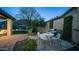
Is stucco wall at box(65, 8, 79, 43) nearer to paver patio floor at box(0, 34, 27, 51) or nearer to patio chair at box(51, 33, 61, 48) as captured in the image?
patio chair at box(51, 33, 61, 48)

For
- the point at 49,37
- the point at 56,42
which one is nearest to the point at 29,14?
the point at 49,37

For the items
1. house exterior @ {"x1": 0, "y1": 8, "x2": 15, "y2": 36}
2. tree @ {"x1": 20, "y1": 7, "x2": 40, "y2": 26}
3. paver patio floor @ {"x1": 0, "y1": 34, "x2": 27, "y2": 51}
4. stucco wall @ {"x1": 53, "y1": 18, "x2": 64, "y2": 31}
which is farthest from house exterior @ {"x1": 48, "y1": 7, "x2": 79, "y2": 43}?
house exterior @ {"x1": 0, "y1": 8, "x2": 15, "y2": 36}

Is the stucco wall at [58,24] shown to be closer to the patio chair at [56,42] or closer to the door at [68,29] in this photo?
the door at [68,29]

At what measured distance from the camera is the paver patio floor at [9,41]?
2848 mm

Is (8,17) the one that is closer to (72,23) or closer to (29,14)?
(29,14)

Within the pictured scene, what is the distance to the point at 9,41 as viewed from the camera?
9.37ft

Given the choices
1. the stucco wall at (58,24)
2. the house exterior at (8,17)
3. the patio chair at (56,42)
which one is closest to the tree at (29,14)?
the house exterior at (8,17)

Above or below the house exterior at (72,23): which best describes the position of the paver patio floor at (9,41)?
below

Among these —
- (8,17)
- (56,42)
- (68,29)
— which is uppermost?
(8,17)

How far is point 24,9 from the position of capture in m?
2.84

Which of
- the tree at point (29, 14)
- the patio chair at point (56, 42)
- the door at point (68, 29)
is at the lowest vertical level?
the patio chair at point (56, 42)

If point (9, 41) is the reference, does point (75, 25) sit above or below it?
above

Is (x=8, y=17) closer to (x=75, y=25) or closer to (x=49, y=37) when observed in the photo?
(x=49, y=37)
